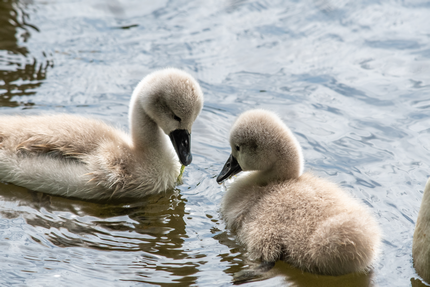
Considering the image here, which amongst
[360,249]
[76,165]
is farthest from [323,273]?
[76,165]

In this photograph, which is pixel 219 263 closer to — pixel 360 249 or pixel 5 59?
pixel 360 249

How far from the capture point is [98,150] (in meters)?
4.43

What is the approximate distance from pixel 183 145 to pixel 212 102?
1572 millimetres

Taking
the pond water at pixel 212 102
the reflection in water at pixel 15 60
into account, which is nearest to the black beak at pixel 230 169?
the pond water at pixel 212 102

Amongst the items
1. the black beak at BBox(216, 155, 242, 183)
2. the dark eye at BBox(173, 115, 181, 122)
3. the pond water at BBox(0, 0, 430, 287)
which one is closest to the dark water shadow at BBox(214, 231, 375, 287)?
the pond water at BBox(0, 0, 430, 287)

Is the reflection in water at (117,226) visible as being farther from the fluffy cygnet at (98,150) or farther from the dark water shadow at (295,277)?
the dark water shadow at (295,277)

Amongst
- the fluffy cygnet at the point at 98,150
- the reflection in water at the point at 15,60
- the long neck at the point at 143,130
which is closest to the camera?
the fluffy cygnet at the point at 98,150

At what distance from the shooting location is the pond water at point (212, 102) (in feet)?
12.5

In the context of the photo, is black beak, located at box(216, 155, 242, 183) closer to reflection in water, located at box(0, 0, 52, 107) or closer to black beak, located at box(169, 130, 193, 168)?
black beak, located at box(169, 130, 193, 168)

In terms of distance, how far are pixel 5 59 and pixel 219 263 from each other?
411cm

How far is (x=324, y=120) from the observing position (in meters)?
5.77

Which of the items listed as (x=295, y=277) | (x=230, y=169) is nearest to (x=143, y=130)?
(x=230, y=169)

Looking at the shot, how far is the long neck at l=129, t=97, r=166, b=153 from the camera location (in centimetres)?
469

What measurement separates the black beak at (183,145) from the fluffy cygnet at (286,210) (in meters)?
0.32
